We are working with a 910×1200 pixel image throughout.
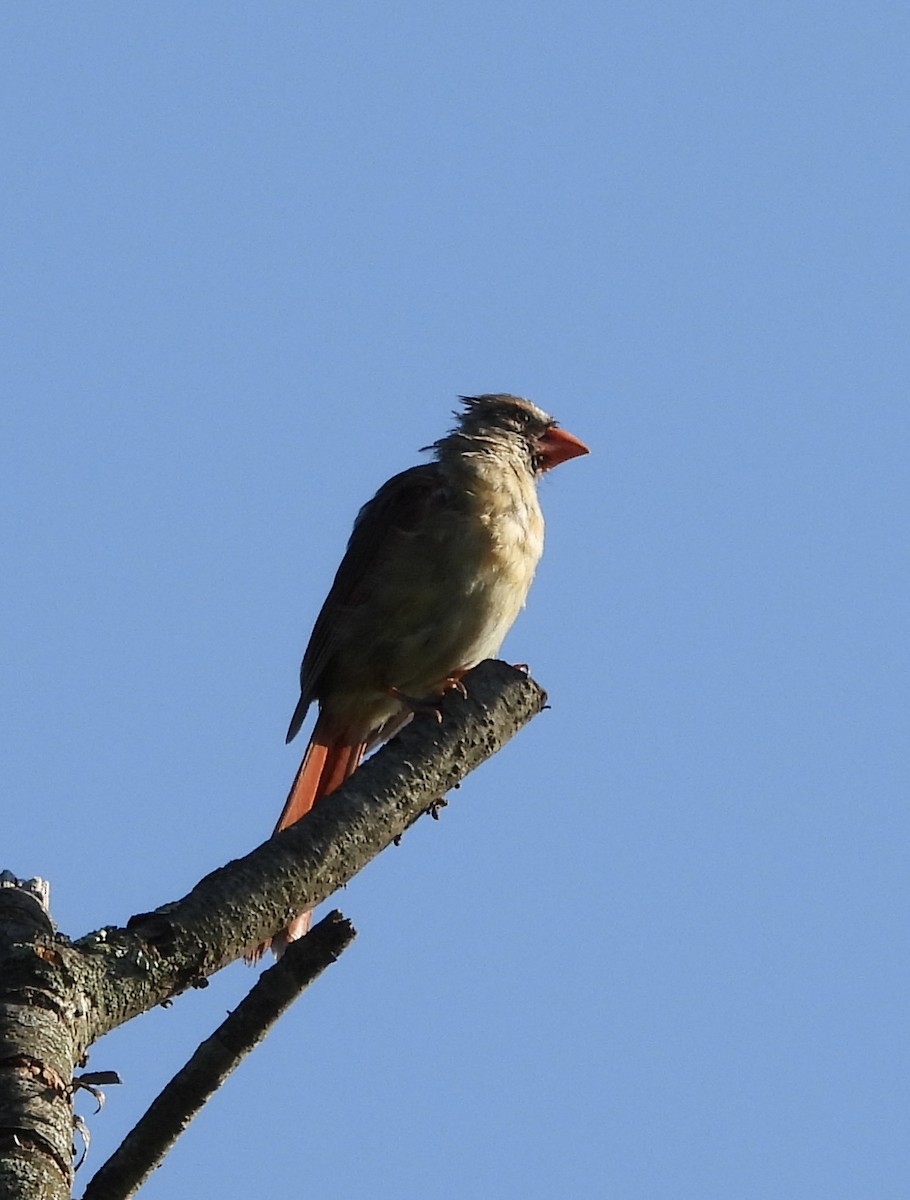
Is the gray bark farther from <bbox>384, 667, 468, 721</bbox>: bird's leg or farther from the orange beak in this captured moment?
the orange beak

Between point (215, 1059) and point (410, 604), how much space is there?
3.18 meters

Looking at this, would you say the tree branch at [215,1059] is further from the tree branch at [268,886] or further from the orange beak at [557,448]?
the orange beak at [557,448]

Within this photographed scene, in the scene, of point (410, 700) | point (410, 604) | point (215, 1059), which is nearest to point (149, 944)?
point (215, 1059)

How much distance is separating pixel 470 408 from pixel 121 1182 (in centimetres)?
503

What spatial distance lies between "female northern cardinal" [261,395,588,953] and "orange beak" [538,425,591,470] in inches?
28.3

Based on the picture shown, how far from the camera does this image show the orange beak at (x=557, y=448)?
282 inches

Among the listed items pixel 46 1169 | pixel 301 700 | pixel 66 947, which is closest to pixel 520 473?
pixel 301 700

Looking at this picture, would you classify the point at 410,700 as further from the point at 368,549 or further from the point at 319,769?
the point at 368,549

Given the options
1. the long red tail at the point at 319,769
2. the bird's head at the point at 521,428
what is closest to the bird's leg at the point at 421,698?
the long red tail at the point at 319,769

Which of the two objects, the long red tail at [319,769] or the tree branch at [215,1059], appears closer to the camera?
the tree branch at [215,1059]

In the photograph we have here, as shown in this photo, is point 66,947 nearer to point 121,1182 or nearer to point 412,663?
point 121,1182

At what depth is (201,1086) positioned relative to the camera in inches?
109

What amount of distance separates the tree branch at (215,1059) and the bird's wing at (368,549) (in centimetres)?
326

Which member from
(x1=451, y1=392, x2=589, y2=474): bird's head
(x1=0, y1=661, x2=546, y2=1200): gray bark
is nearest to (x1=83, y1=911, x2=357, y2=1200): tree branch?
(x1=0, y1=661, x2=546, y2=1200): gray bark
